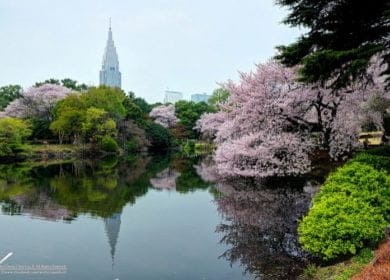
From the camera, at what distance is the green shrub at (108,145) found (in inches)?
1893

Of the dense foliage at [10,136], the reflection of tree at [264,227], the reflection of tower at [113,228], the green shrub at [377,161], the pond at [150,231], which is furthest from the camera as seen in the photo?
the dense foliage at [10,136]

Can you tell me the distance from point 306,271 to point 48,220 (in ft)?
32.0

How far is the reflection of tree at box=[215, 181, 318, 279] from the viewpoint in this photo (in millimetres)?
8930

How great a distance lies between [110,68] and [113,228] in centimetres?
13825

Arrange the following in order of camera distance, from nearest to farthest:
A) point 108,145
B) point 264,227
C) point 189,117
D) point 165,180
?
point 264,227 < point 165,180 < point 108,145 < point 189,117

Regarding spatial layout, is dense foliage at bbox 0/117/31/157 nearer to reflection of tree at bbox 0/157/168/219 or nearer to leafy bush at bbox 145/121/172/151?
reflection of tree at bbox 0/157/168/219

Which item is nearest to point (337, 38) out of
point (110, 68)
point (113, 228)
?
point (113, 228)

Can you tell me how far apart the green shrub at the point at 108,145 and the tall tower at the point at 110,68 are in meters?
94.6

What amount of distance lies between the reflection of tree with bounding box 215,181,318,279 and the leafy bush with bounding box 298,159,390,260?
3.25 ft

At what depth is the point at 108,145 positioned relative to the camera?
48.9 meters

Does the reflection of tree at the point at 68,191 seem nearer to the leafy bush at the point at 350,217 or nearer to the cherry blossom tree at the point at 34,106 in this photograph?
the leafy bush at the point at 350,217

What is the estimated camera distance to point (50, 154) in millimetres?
44094

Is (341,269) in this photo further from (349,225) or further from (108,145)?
(108,145)

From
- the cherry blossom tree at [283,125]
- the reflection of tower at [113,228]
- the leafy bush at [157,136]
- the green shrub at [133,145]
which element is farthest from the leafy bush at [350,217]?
the leafy bush at [157,136]
